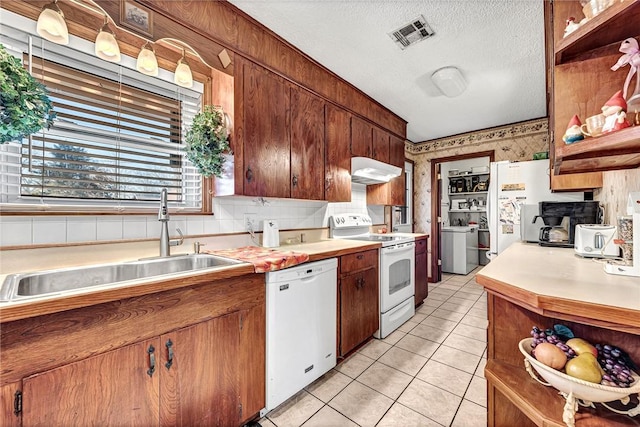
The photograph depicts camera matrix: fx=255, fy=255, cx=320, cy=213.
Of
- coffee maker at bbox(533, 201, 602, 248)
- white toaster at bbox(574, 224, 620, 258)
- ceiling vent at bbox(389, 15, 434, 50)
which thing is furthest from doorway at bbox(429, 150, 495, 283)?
white toaster at bbox(574, 224, 620, 258)

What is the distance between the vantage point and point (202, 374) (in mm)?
1220

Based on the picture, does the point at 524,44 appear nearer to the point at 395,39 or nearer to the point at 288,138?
the point at 395,39

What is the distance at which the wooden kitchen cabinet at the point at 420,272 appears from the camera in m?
3.17

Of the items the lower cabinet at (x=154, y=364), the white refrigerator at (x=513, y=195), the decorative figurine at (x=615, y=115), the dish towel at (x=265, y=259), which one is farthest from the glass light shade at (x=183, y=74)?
the white refrigerator at (x=513, y=195)

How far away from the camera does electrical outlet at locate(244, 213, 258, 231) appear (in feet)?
6.82

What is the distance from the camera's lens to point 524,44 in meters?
2.00

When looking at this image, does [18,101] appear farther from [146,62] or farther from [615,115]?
[615,115]

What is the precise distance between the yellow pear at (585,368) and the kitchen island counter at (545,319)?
10cm

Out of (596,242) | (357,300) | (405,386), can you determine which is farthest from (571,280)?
(357,300)

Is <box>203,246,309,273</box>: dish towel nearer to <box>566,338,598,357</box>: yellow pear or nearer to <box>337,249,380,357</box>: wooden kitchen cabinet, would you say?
<box>337,249,380,357</box>: wooden kitchen cabinet

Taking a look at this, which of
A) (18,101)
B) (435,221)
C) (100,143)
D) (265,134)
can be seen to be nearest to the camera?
(18,101)

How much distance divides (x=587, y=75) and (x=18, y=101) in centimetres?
232

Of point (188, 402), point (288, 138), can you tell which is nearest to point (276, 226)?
point (288, 138)

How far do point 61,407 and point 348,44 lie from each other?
2573mm
